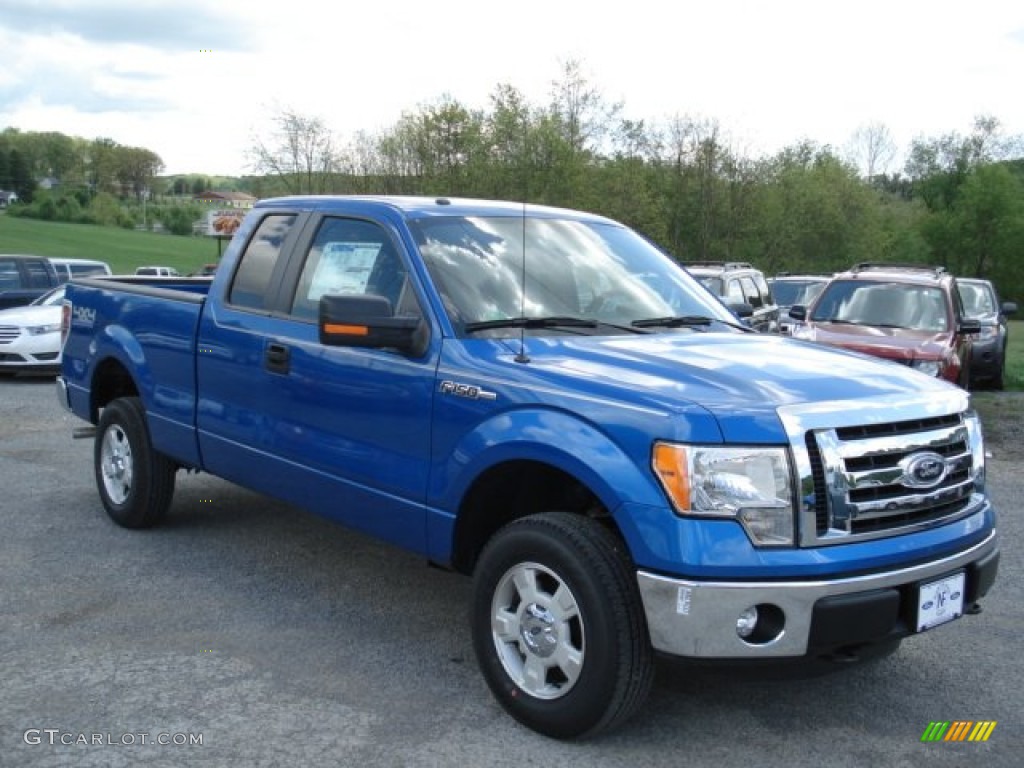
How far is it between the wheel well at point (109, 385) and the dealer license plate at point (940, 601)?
4.94 metres

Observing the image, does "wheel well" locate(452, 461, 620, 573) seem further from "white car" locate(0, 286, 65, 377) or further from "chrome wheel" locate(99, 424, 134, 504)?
"white car" locate(0, 286, 65, 377)

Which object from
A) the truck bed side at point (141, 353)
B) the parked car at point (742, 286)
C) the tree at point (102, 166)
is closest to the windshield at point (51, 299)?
the truck bed side at point (141, 353)

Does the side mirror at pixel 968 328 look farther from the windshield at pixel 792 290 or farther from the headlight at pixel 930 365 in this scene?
the windshield at pixel 792 290

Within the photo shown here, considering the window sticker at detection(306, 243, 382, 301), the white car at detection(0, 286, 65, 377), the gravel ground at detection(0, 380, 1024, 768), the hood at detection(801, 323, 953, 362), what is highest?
the window sticker at detection(306, 243, 382, 301)

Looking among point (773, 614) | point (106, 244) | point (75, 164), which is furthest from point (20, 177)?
point (773, 614)

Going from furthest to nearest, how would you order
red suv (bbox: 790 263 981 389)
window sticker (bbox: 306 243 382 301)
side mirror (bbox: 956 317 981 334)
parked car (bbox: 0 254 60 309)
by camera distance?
1. parked car (bbox: 0 254 60 309)
2. side mirror (bbox: 956 317 981 334)
3. red suv (bbox: 790 263 981 389)
4. window sticker (bbox: 306 243 382 301)

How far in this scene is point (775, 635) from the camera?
11.2ft

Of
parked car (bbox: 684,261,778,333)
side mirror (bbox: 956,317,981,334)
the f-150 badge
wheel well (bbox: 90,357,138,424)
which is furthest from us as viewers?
parked car (bbox: 684,261,778,333)

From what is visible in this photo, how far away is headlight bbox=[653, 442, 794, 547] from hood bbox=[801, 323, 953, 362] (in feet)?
24.1

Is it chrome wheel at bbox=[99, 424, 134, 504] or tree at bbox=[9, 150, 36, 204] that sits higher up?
tree at bbox=[9, 150, 36, 204]

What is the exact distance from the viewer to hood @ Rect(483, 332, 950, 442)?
349 cm

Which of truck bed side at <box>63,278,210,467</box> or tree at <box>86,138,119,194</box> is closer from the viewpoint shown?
truck bed side at <box>63,278,210,467</box>

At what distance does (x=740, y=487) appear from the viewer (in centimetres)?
339

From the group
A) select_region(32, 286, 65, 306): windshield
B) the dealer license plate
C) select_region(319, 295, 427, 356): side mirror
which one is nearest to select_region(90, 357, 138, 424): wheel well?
select_region(319, 295, 427, 356): side mirror
